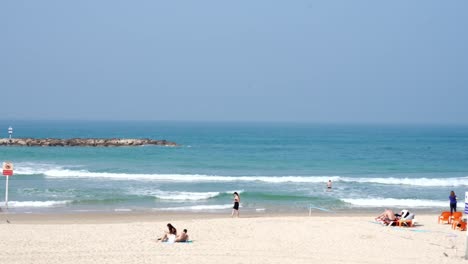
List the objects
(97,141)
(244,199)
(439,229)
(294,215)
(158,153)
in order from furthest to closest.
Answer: (97,141) < (158,153) < (244,199) < (294,215) < (439,229)

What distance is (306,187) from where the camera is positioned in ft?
104

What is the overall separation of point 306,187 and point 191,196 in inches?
305

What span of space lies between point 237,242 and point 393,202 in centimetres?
1323

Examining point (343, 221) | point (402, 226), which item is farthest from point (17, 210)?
point (402, 226)

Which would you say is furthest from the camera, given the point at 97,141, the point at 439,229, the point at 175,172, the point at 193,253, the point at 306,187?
the point at 97,141

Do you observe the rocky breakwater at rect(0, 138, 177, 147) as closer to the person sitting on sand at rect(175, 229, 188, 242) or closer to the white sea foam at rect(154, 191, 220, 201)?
the white sea foam at rect(154, 191, 220, 201)

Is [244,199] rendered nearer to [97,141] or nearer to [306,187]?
[306,187]

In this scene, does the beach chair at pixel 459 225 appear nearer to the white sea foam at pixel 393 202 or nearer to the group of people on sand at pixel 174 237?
the white sea foam at pixel 393 202

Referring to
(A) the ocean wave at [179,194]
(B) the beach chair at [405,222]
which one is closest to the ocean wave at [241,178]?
(A) the ocean wave at [179,194]

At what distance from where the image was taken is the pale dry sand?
512 inches

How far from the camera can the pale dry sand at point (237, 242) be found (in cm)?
1301

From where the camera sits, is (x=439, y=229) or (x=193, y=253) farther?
(x=439, y=229)

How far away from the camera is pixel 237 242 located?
14.9m

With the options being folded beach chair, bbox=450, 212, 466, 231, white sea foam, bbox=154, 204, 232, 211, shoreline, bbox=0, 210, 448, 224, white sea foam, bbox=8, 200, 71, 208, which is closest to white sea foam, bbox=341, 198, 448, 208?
shoreline, bbox=0, 210, 448, 224
